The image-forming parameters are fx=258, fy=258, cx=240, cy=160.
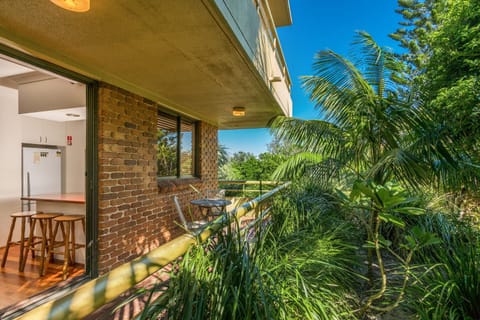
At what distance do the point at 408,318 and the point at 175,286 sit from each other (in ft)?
7.23

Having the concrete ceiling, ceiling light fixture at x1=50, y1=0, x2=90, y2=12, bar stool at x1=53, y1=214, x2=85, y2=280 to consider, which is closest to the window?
the concrete ceiling

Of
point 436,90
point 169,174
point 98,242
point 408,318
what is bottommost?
point 408,318

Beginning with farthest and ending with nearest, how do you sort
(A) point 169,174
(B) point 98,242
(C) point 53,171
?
(C) point 53,171, (A) point 169,174, (B) point 98,242

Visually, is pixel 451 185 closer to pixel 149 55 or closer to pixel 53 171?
pixel 149 55

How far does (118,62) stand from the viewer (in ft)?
10.1

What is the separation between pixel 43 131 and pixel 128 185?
330 centimetres

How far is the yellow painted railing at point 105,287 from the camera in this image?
847mm

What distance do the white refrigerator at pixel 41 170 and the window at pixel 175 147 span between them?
2691mm

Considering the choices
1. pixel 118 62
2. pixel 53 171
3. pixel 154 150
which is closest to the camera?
pixel 118 62

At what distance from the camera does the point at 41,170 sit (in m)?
5.52

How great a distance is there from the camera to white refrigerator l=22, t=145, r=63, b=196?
5207mm

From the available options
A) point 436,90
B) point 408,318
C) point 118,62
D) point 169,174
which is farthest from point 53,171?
point 436,90

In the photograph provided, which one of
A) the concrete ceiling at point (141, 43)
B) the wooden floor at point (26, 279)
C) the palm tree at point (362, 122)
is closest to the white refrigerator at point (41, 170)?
the wooden floor at point (26, 279)

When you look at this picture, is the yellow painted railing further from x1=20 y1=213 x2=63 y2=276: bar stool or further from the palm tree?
x1=20 y1=213 x2=63 y2=276: bar stool
